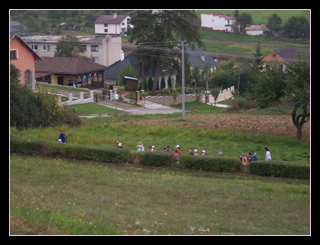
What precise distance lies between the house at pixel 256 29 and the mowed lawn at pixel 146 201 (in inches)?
3039

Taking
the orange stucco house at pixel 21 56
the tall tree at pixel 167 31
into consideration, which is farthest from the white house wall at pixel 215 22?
the orange stucco house at pixel 21 56

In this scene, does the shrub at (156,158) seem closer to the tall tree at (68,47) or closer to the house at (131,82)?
the house at (131,82)

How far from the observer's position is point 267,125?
95.4ft

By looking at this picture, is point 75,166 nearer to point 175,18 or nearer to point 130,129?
point 130,129

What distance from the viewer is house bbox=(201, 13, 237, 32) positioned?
3716 inches

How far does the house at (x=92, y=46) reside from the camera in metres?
66.9

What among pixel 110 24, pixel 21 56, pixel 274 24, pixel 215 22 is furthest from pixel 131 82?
pixel 215 22

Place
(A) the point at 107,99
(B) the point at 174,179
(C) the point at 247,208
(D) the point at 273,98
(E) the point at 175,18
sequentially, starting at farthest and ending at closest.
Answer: (E) the point at 175,18
(A) the point at 107,99
(D) the point at 273,98
(B) the point at 174,179
(C) the point at 247,208

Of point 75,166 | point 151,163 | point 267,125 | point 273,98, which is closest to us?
point 75,166

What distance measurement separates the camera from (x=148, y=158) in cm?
1700

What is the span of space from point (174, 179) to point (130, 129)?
12.5 metres

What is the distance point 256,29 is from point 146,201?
84.7 meters

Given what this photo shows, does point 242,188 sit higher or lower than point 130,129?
lower

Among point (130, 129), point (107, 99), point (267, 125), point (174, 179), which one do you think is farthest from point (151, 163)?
point (107, 99)
